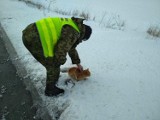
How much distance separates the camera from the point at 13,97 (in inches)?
169

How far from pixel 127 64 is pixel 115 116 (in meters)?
1.75

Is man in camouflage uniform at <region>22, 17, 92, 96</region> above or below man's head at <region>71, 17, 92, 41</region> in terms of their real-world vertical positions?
below

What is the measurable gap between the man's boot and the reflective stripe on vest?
0.54 m

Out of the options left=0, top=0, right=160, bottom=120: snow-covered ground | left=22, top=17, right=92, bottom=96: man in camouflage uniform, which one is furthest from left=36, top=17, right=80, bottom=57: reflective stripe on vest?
left=0, top=0, right=160, bottom=120: snow-covered ground

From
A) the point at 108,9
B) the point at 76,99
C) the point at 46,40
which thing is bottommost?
the point at 108,9

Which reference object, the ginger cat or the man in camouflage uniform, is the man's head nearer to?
the man in camouflage uniform

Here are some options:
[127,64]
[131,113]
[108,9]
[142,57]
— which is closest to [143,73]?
[127,64]

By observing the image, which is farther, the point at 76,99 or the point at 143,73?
the point at 143,73

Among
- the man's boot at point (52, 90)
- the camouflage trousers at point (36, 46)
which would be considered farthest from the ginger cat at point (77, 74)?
the camouflage trousers at point (36, 46)

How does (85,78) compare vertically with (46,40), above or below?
below

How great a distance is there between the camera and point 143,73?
16.3 ft

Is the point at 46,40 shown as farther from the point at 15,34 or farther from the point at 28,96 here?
the point at 15,34

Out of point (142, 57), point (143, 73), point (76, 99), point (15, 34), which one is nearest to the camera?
point (76, 99)

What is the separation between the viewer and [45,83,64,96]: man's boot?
4.08 meters
